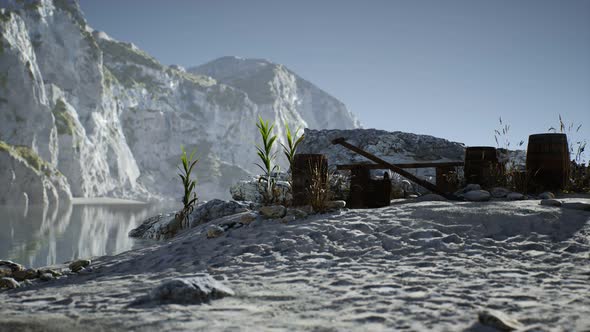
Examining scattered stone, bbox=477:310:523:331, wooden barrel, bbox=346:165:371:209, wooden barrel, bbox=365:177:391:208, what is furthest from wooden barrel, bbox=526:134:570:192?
scattered stone, bbox=477:310:523:331

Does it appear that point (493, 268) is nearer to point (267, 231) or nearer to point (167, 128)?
point (267, 231)

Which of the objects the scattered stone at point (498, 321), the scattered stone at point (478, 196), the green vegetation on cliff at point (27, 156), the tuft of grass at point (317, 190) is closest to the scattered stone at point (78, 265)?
the tuft of grass at point (317, 190)

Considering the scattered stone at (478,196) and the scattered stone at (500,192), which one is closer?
the scattered stone at (478,196)

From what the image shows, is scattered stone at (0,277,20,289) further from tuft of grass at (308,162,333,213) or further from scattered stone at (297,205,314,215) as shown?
tuft of grass at (308,162,333,213)

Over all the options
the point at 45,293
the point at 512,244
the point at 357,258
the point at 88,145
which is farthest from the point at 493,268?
the point at 88,145

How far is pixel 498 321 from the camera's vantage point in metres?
2.60

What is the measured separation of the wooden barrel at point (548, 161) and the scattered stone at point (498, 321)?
6288mm

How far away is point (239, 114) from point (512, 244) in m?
129

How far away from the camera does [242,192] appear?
11.6 meters

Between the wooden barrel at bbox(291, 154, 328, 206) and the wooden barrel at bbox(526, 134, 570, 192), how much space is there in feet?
13.8

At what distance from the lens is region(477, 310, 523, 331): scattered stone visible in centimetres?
259

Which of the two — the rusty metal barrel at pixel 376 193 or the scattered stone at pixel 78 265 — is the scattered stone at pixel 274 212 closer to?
the rusty metal barrel at pixel 376 193

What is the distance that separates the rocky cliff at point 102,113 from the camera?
5209cm

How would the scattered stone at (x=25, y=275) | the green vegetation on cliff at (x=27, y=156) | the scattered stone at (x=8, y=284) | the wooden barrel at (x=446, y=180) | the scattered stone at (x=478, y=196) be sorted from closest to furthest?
1. the scattered stone at (x=8, y=284)
2. the scattered stone at (x=25, y=275)
3. the scattered stone at (x=478, y=196)
4. the wooden barrel at (x=446, y=180)
5. the green vegetation on cliff at (x=27, y=156)
